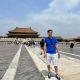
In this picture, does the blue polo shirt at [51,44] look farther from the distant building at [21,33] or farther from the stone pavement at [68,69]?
the distant building at [21,33]

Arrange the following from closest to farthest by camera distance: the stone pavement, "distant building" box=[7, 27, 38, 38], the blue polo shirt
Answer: the blue polo shirt → the stone pavement → "distant building" box=[7, 27, 38, 38]

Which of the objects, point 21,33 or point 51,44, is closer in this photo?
point 51,44

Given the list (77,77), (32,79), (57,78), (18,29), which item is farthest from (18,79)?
(18,29)

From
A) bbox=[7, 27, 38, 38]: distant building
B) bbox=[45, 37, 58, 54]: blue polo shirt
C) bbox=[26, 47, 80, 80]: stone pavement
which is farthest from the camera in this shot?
bbox=[7, 27, 38, 38]: distant building

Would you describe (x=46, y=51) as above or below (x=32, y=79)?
above

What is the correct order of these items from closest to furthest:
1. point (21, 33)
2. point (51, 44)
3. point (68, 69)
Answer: point (51, 44), point (68, 69), point (21, 33)

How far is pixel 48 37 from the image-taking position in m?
9.87

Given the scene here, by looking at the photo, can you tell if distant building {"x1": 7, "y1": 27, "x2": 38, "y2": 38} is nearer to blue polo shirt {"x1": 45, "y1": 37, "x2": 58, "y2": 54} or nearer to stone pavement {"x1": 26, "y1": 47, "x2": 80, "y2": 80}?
stone pavement {"x1": 26, "y1": 47, "x2": 80, "y2": 80}

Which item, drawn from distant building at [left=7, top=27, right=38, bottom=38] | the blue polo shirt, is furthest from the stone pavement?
distant building at [left=7, top=27, right=38, bottom=38]

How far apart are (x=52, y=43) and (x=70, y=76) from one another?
1.44 meters

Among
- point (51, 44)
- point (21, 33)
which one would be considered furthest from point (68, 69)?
point (21, 33)

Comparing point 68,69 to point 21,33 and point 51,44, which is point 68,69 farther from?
point 21,33

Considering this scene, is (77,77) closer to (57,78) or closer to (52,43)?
(57,78)

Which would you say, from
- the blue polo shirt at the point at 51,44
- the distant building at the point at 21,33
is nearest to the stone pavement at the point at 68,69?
the blue polo shirt at the point at 51,44
